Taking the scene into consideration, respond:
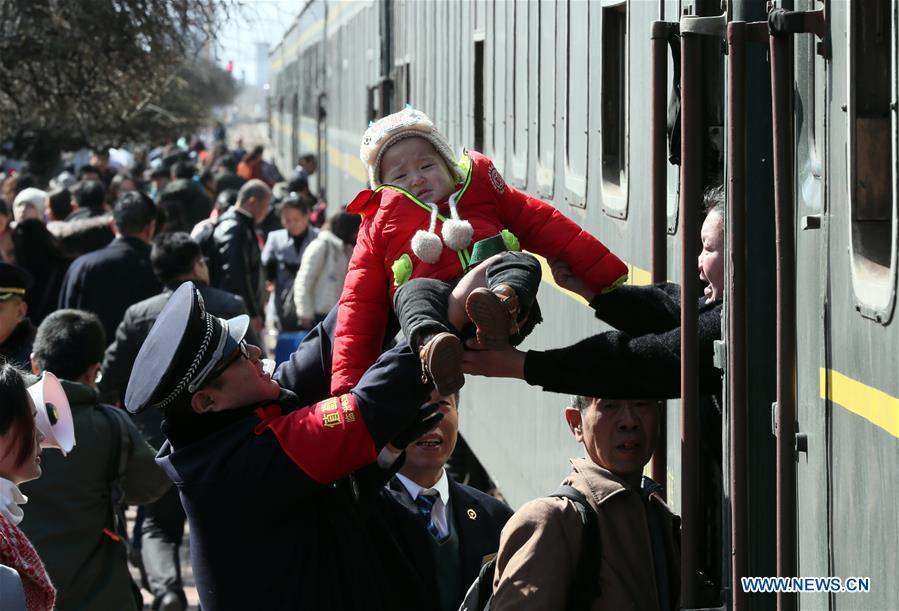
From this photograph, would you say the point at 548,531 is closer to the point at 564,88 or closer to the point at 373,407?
the point at 373,407

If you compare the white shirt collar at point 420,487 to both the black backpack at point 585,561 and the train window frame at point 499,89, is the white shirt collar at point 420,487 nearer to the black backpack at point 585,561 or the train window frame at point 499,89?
the black backpack at point 585,561

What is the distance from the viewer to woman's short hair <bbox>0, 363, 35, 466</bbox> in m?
3.16

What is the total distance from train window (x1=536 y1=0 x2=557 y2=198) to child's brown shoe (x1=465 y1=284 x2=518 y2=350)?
2.87 metres

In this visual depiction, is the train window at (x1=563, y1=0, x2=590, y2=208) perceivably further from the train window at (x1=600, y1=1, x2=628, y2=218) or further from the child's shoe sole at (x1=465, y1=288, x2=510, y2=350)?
the child's shoe sole at (x1=465, y1=288, x2=510, y2=350)

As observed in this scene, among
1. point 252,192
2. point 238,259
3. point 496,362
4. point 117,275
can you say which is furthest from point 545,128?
point 252,192

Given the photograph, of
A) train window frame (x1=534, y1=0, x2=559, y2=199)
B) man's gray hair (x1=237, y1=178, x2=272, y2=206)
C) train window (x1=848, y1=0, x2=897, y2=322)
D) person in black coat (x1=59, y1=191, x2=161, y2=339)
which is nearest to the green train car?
train window (x1=848, y1=0, x2=897, y2=322)

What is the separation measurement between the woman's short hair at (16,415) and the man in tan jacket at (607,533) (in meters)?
1.02

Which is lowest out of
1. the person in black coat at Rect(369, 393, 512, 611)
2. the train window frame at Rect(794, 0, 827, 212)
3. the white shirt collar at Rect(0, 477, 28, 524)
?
the person in black coat at Rect(369, 393, 512, 611)

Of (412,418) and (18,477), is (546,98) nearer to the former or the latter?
(412,418)

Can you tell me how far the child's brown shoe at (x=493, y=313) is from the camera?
10.1 feet

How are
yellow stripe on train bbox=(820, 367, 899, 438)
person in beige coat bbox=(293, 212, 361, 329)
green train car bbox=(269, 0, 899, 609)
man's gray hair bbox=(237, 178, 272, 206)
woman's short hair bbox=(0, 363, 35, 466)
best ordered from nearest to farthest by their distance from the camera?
yellow stripe on train bbox=(820, 367, 899, 438) < green train car bbox=(269, 0, 899, 609) < woman's short hair bbox=(0, 363, 35, 466) < person in beige coat bbox=(293, 212, 361, 329) < man's gray hair bbox=(237, 178, 272, 206)

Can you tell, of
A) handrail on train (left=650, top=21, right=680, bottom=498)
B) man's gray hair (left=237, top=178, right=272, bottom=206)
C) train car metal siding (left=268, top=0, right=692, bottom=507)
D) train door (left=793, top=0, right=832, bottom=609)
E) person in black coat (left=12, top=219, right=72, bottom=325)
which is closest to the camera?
train door (left=793, top=0, right=832, bottom=609)

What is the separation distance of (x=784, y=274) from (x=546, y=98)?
11.7 feet

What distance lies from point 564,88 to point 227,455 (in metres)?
2.98
